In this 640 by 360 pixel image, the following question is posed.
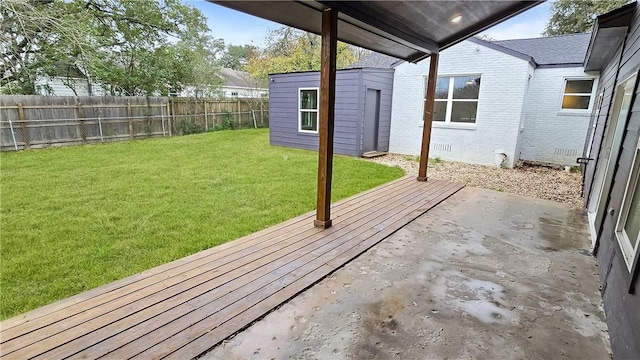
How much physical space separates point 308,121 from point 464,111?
4.43m

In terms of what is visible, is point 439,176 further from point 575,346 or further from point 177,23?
point 177,23

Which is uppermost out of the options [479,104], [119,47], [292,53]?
[292,53]

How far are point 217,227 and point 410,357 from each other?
2.58 metres

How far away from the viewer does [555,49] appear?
874cm

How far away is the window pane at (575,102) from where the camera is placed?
26.3 feet

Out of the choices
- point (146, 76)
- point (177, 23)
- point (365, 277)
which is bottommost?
point (365, 277)

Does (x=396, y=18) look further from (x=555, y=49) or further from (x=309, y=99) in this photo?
(x=555, y=49)

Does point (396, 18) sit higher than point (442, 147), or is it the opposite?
point (396, 18)

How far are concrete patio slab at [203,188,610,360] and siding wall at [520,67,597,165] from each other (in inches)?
239

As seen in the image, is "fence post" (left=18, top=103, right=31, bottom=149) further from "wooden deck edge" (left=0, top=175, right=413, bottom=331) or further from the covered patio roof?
the covered patio roof

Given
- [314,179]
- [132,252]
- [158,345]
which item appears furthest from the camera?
[314,179]

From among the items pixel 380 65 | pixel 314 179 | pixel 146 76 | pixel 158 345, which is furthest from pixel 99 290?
pixel 146 76

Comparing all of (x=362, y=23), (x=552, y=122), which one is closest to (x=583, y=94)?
(x=552, y=122)

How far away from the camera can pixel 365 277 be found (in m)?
2.69
